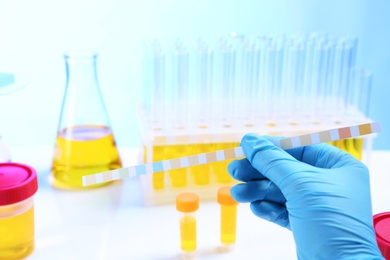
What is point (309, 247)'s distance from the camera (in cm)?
75

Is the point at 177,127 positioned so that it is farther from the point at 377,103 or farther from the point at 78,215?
the point at 377,103

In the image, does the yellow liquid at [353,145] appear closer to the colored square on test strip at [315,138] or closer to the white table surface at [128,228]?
the white table surface at [128,228]

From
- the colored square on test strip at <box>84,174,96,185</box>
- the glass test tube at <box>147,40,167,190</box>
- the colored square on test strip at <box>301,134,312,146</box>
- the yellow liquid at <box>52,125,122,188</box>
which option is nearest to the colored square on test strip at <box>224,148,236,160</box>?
the colored square on test strip at <box>301,134,312,146</box>

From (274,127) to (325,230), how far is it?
0.53 metres

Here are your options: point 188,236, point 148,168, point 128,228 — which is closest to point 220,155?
point 148,168

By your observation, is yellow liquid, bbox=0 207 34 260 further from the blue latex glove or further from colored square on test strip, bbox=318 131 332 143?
colored square on test strip, bbox=318 131 332 143

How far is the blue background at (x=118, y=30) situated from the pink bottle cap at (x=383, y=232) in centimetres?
107

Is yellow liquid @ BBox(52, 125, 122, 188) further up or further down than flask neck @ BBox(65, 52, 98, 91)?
further down

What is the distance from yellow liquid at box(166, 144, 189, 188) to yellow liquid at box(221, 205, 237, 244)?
0.20 metres

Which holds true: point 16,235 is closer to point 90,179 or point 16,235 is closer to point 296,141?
point 90,179

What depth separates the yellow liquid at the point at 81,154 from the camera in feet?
4.01

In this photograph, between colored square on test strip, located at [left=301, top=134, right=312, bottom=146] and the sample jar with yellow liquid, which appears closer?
colored square on test strip, located at [left=301, top=134, right=312, bottom=146]

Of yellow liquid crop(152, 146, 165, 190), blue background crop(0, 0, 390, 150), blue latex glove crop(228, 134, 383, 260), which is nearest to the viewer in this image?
blue latex glove crop(228, 134, 383, 260)

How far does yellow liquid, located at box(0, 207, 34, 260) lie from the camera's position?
94 centimetres
